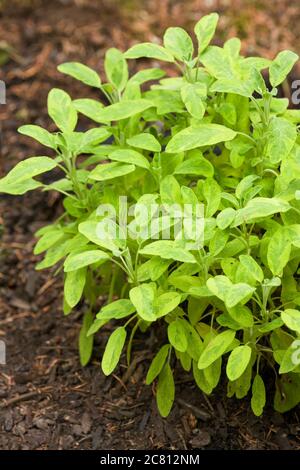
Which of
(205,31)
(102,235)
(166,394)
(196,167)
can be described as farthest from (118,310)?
(205,31)

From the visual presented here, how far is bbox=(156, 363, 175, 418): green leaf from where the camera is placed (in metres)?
2.38

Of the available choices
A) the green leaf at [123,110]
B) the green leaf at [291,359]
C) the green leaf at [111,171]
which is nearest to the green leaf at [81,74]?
the green leaf at [123,110]

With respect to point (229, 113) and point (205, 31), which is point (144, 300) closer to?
point (229, 113)

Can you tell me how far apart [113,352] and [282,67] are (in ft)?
3.18

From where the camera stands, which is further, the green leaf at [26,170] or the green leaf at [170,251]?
the green leaf at [26,170]

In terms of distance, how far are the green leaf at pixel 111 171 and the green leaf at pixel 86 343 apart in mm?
617

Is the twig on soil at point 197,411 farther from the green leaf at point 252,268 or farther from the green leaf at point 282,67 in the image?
the green leaf at point 282,67

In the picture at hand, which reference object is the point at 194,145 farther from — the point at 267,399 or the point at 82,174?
the point at 267,399

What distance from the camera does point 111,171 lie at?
7.46 feet

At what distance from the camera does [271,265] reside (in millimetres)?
2068

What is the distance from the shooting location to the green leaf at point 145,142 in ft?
7.51

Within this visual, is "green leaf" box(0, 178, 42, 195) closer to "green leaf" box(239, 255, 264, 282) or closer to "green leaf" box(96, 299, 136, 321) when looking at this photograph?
"green leaf" box(96, 299, 136, 321)

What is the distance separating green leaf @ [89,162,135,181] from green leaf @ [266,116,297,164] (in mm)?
407
